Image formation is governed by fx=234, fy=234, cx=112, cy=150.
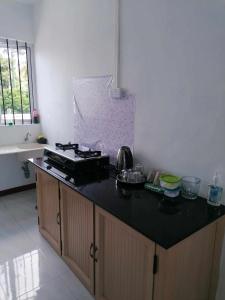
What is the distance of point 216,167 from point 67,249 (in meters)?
1.38

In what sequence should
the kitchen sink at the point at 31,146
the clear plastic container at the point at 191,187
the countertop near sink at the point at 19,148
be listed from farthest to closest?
1. the kitchen sink at the point at 31,146
2. the countertop near sink at the point at 19,148
3. the clear plastic container at the point at 191,187

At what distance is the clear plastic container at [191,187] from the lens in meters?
1.57

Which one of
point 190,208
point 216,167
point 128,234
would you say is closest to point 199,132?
point 216,167

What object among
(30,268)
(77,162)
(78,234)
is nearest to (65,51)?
(77,162)

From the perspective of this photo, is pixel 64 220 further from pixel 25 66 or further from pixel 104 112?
pixel 25 66

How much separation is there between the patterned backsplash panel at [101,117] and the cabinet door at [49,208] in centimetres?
62

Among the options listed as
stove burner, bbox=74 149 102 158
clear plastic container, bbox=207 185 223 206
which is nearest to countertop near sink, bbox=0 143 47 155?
stove burner, bbox=74 149 102 158

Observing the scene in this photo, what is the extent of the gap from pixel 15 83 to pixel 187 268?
3260 millimetres

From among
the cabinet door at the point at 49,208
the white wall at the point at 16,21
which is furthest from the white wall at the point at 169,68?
the white wall at the point at 16,21

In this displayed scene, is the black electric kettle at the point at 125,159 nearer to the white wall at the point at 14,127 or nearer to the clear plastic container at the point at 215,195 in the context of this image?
the clear plastic container at the point at 215,195

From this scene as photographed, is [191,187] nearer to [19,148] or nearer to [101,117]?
Result: [101,117]

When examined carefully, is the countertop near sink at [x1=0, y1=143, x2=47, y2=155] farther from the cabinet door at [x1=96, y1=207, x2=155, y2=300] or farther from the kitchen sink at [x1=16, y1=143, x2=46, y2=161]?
the cabinet door at [x1=96, y1=207, x2=155, y2=300]

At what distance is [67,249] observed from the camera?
2.00 metres

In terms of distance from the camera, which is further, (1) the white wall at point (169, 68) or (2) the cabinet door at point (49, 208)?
(2) the cabinet door at point (49, 208)
